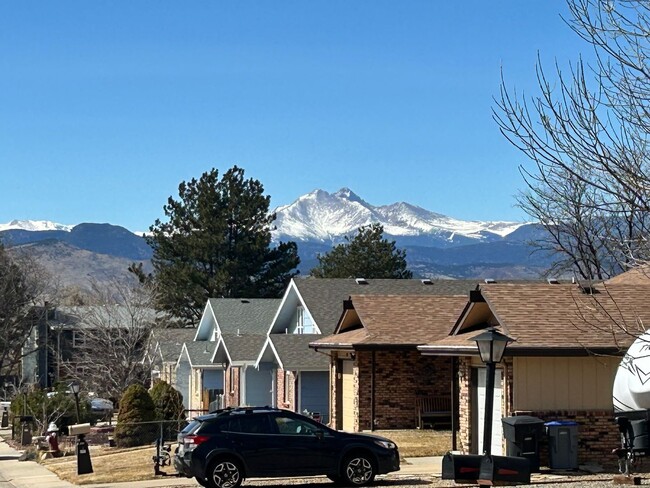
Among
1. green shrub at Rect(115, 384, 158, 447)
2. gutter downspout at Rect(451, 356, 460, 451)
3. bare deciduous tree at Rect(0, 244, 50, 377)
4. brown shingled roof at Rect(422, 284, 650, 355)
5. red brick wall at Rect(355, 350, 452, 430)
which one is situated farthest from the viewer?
bare deciduous tree at Rect(0, 244, 50, 377)

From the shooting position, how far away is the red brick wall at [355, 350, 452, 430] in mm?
35719

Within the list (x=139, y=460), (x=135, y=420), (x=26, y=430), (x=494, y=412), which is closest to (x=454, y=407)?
(x=494, y=412)

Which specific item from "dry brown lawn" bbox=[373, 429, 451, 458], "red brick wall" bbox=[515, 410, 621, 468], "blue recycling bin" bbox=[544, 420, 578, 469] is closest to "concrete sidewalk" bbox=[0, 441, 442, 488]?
"dry brown lawn" bbox=[373, 429, 451, 458]

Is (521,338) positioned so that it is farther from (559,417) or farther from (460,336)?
(460,336)

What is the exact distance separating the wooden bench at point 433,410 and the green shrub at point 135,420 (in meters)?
11.5

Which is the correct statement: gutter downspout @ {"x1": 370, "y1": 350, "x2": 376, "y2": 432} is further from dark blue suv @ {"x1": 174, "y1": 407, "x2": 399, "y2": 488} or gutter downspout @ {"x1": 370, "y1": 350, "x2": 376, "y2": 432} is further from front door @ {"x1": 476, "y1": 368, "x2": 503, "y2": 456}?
dark blue suv @ {"x1": 174, "y1": 407, "x2": 399, "y2": 488}

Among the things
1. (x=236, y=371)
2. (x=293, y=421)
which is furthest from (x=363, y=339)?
(x=236, y=371)

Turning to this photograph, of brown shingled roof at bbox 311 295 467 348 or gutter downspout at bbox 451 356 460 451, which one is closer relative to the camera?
gutter downspout at bbox 451 356 460 451

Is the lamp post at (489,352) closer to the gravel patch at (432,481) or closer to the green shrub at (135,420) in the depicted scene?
the gravel patch at (432,481)

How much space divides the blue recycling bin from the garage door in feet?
41.4

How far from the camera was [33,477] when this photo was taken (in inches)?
1340

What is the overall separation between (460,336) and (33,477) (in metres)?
13.3

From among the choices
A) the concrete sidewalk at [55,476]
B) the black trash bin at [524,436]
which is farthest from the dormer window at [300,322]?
the black trash bin at [524,436]

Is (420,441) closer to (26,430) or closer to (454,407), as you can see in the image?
(454,407)
